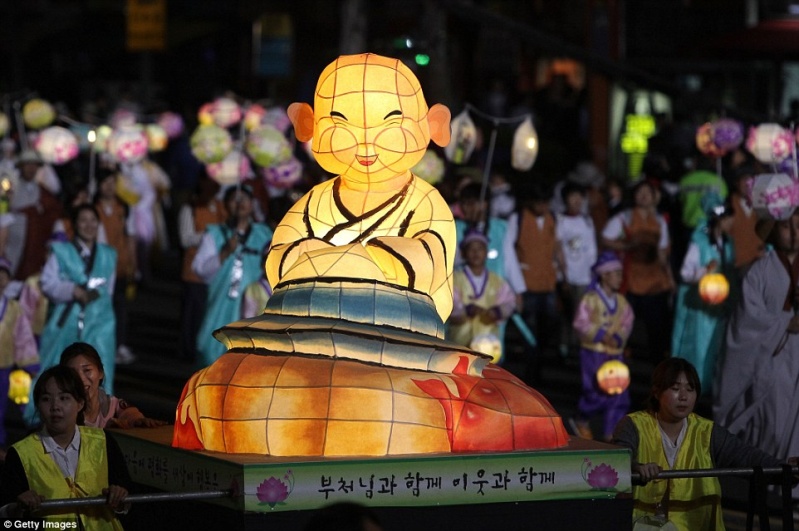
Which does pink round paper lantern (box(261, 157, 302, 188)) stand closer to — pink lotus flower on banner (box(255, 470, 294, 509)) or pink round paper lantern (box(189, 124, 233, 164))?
pink round paper lantern (box(189, 124, 233, 164))

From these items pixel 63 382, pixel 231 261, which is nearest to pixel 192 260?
pixel 231 261

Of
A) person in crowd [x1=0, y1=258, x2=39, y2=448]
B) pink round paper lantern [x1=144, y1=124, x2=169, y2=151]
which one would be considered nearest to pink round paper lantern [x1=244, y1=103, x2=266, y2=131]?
pink round paper lantern [x1=144, y1=124, x2=169, y2=151]

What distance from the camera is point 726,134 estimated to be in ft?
53.0

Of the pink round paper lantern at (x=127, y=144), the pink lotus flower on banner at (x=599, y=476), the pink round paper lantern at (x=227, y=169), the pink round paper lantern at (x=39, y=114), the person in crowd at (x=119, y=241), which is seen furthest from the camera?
the pink round paper lantern at (x=39, y=114)

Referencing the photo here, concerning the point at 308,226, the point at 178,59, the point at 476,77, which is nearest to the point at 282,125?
the point at 476,77

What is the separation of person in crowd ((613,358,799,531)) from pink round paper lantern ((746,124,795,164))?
655 centimetres

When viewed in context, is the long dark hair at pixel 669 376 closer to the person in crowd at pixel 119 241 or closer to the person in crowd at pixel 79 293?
the person in crowd at pixel 79 293

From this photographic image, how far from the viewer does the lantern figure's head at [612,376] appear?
12.1m

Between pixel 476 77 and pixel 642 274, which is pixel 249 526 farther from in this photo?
pixel 476 77

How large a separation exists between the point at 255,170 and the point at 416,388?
12.8 metres

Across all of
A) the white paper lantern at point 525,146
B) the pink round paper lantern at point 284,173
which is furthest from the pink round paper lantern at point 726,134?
the pink round paper lantern at point 284,173

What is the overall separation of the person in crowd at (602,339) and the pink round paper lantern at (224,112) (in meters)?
9.49

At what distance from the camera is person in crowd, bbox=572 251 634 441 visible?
40.8ft

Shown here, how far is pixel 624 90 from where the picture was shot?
2694cm
